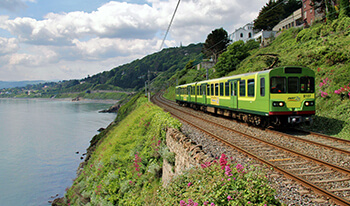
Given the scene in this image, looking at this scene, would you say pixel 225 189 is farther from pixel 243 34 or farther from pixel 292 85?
pixel 243 34

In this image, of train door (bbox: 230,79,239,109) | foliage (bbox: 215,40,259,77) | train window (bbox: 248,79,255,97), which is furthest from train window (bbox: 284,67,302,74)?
foliage (bbox: 215,40,259,77)

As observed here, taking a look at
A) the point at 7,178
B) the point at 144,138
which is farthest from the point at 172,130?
the point at 7,178

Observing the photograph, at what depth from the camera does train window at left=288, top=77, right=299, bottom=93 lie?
12.9 metres

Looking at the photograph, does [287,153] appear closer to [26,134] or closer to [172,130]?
[172,130]

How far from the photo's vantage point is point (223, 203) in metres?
4.10

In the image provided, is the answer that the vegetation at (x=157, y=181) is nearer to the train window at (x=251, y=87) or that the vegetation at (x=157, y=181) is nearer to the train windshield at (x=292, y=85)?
the train window at (x=251, y=87)

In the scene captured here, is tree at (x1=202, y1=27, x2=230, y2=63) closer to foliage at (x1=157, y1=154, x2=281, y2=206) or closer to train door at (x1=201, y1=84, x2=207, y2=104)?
train door at (x1=201, y1=84, x2=207, y2=104)

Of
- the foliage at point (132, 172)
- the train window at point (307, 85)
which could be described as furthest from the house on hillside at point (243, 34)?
the train window at point (307, 85)

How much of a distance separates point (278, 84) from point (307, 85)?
1590mm

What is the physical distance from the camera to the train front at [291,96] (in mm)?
12656

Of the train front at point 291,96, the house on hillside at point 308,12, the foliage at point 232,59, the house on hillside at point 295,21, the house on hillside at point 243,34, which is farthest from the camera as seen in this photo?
the house on hillside at point 243,34

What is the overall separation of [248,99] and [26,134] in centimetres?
4788

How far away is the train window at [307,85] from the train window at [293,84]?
23 cm

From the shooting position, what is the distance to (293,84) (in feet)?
42.6
